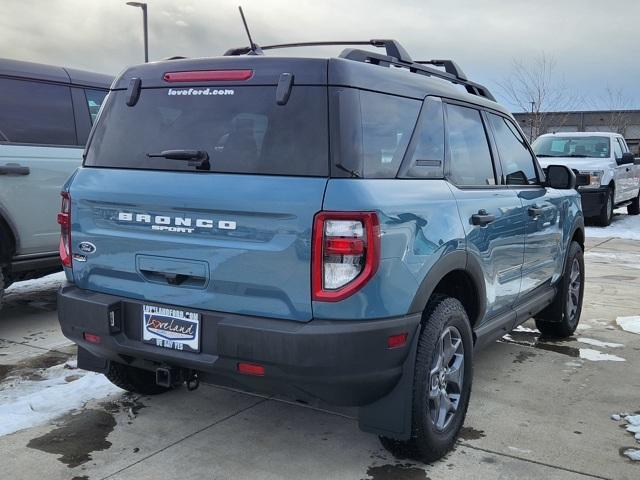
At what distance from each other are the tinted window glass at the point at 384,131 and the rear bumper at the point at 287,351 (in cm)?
67

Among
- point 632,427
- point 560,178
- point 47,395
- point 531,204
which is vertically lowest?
point 632,427

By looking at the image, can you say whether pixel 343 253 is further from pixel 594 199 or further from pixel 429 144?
pixel 594 199

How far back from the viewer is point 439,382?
125 inches

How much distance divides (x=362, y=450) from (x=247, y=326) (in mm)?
1081

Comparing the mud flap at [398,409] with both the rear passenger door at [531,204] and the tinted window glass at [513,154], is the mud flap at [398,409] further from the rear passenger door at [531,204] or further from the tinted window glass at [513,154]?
the tinted window glass at [513,154]

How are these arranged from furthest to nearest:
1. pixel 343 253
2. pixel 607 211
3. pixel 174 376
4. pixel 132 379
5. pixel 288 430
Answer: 1. pixel 607 211
2. pixel 132 379
3. pixel 288 430
4. pixel 174 376
5. pixel 343 253

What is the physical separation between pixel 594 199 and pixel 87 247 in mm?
12809

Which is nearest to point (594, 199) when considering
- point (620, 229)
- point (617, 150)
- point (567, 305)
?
point (620, 229)

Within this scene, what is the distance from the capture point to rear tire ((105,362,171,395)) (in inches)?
147

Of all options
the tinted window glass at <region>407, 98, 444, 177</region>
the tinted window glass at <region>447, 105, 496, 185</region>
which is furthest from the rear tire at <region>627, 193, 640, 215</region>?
the tinted window glass at <region>407, 98, 444, 177</region>

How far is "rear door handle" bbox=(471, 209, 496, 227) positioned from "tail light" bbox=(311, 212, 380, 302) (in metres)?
0.97

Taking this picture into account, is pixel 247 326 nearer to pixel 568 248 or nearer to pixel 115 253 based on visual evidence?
pixel 115 253

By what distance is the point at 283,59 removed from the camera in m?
2.87

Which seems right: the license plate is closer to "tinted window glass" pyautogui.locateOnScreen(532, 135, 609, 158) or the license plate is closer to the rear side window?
the rear side window
